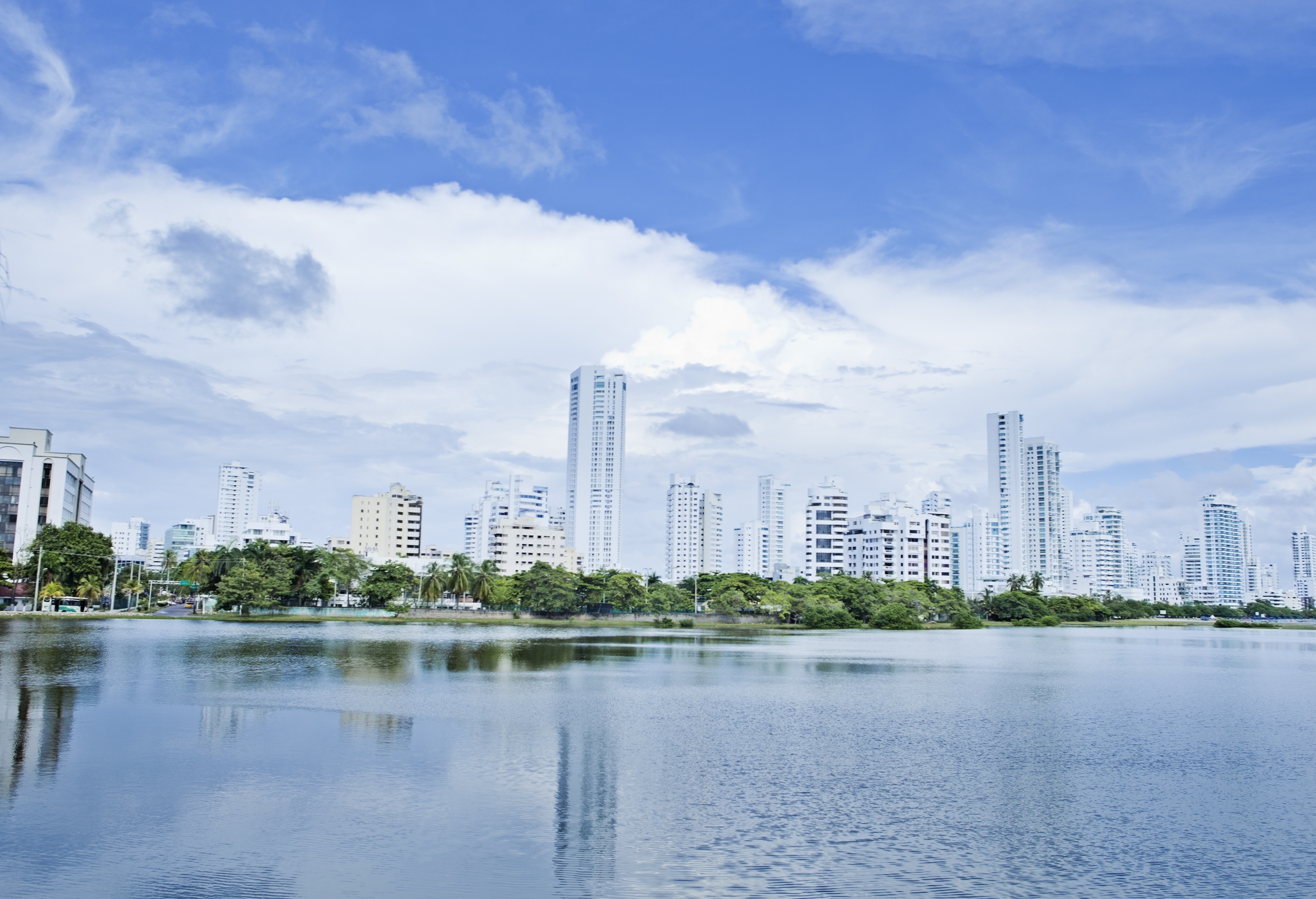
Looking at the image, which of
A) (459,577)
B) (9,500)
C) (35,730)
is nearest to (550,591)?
(459,577)

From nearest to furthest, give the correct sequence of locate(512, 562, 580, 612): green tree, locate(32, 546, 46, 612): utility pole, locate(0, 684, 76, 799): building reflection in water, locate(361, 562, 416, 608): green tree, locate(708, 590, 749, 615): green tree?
locate(0, 684, 76, 799): building reflection in water → locate(32, 546, 46, 612): utility pole → locate(512, 562, 580, 612): green tree → locate(361, 562, 416, 608): green tree → locate(708, 590, 749, 615): green tree

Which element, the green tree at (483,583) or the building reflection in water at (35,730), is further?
the green tree at (483,583)

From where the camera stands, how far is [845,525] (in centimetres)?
18938

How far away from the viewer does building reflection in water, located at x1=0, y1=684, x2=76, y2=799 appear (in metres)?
19.1

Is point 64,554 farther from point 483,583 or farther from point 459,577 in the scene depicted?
point 483,583

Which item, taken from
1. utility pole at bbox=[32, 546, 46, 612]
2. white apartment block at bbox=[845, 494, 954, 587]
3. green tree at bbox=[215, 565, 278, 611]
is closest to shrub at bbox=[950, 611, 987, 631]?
white apartment block at bbox=[845, 494, 954, 587]

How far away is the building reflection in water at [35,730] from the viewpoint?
19.1 meters

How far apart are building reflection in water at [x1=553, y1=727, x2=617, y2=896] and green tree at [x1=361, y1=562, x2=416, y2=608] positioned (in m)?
87.7

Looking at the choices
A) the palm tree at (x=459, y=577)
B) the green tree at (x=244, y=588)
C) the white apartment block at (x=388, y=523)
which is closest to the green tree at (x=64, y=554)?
the green tree at (x=244, y=588)

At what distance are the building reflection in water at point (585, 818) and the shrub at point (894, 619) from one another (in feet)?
306

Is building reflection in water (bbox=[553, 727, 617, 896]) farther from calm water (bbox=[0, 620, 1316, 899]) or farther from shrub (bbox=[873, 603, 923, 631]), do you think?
shrub (bbox=[873, 603, 923, 631])

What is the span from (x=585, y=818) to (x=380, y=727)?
35.0 ft

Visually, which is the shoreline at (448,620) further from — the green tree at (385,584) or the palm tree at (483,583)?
the palm tree at (483,583)

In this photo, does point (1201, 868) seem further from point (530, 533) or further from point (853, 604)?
point (530, 533)
